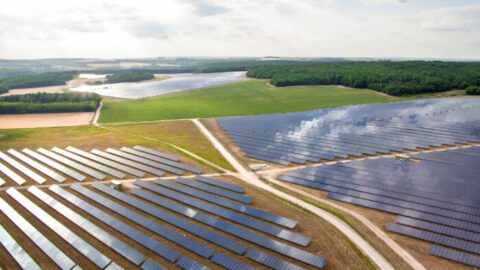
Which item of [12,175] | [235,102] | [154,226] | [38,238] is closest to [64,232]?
[38,238]

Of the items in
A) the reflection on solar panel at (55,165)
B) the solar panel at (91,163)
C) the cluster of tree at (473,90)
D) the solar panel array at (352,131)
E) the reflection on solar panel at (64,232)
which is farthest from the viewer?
the cluster of tree at (473,90)

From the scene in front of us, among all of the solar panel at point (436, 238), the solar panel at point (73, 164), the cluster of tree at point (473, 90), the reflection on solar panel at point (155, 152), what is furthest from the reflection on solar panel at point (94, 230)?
the cluster of tree at point (473, 90)

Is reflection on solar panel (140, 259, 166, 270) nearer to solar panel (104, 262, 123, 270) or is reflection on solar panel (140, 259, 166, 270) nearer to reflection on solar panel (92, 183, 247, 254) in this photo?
solar panel (104, 262, 123, 270)

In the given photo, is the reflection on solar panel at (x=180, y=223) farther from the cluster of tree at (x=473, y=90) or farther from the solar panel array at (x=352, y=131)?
the cluster of tree at (x=473, y=90)

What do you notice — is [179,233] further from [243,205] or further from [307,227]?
[307,227]

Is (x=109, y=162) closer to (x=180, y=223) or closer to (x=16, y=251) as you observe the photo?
(x=16, y=251)
